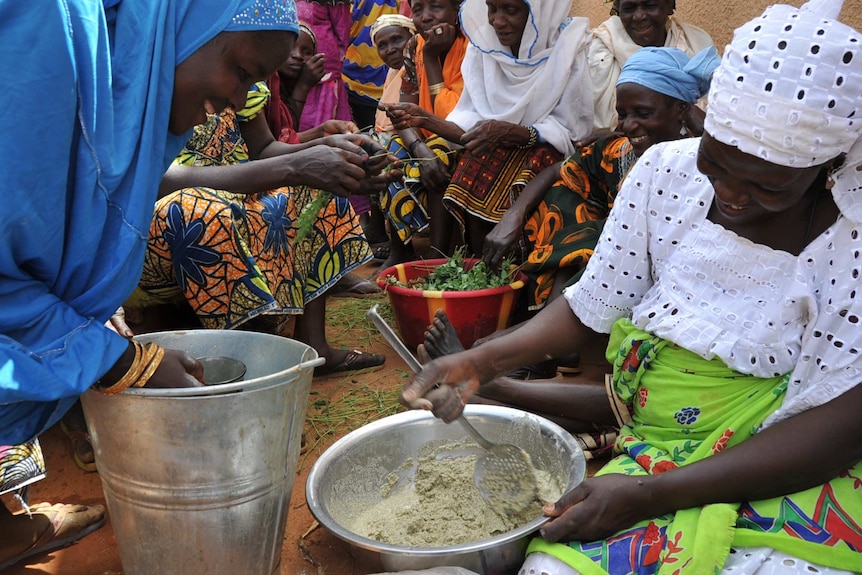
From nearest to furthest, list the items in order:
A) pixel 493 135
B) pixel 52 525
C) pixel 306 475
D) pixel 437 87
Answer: pixel 52 525 → pixel 306 475 → pixel 493 135 → pixel 437 87

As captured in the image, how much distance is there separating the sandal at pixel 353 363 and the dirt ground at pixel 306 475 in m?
0.03

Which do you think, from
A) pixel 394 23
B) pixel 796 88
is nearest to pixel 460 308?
pixel 796 88

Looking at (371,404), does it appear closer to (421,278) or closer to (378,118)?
(421,278)

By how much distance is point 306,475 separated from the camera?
2.61 meters

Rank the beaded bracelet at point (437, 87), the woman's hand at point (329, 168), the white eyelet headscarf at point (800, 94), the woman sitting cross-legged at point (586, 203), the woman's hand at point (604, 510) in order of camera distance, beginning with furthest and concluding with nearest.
Result: the beaded bracelet at point (437, 87)
the woman's hand at point (329, 168)
the woman sitting cross-legged at point (586, 203)
the woman's hand at point (604, 510)
the white eyelet headscarf at point (800, 94)

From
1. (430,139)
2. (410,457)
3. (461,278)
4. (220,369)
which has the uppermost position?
(430,139)

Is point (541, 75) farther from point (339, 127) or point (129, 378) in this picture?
point (129, 378)

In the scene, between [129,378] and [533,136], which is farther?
[533,136]

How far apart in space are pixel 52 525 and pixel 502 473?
1381mm

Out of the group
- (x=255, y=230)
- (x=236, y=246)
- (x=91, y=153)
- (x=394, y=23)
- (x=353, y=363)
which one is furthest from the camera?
(x=394, y=23)

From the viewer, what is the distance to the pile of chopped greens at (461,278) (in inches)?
134

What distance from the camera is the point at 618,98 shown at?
297cm

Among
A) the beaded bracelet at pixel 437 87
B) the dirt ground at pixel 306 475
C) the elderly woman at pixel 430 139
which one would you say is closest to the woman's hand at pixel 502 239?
the dirt ground at pixel 306 475

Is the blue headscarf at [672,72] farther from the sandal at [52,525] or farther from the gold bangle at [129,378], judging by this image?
the sandal at [52,525]
